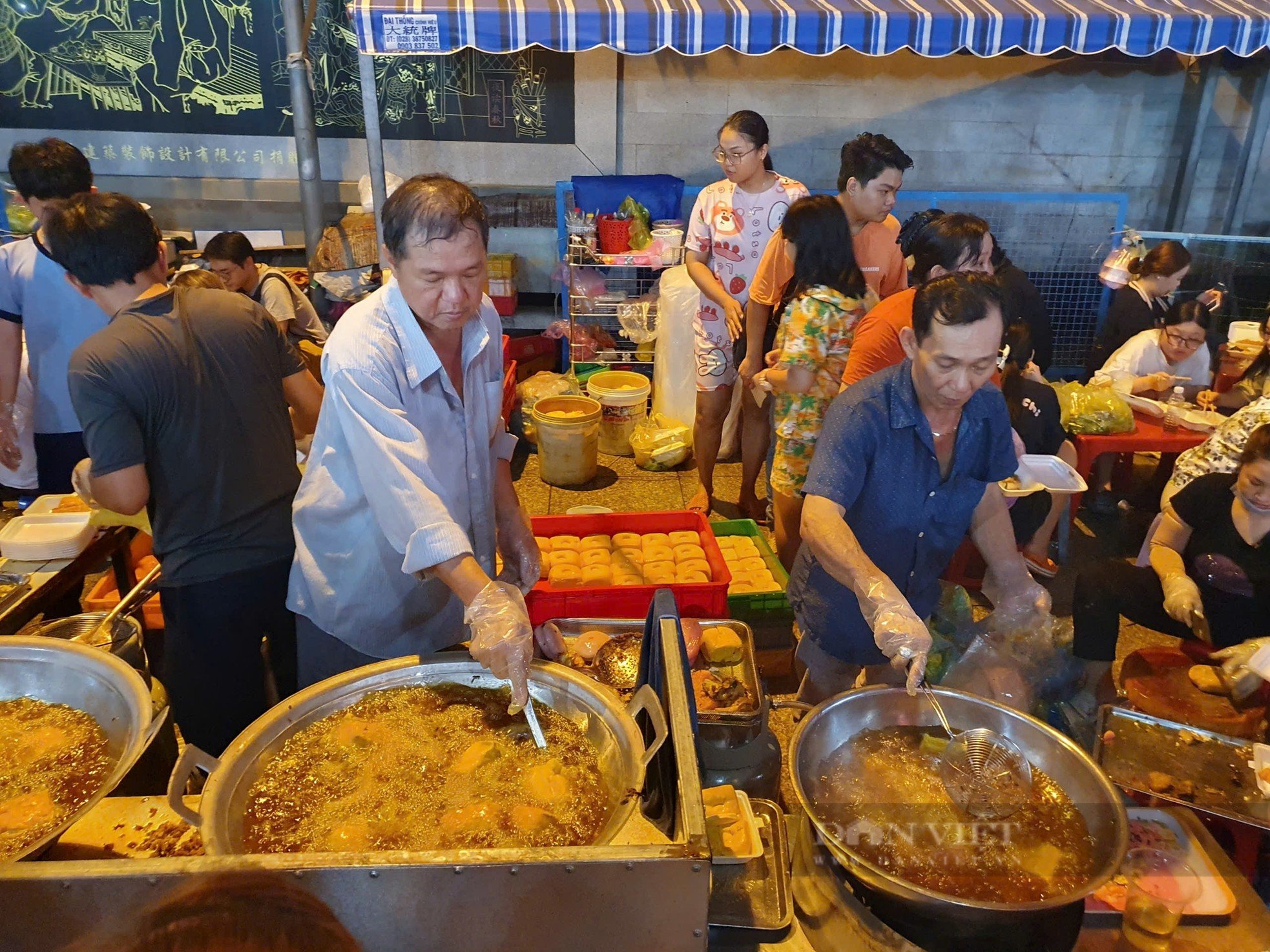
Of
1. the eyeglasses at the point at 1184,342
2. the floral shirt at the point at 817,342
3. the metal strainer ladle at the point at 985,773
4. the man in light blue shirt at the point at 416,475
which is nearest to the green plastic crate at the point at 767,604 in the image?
the floral shirt at the point at 817,342

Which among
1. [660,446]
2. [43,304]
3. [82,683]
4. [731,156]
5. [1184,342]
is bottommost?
[660,446]

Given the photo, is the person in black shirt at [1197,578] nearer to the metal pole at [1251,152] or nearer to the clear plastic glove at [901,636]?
the clear plastic glove at [901,636]

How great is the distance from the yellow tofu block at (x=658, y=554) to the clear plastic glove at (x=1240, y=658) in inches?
80.7

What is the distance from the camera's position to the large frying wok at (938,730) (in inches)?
56.6

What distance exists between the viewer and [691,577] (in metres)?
3.47

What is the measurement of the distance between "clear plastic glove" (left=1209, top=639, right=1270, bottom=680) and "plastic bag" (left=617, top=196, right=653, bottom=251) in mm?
4756

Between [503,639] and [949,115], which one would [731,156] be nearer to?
[503,639]

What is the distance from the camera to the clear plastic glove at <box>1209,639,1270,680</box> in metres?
2.78

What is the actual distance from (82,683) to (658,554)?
2.32 m

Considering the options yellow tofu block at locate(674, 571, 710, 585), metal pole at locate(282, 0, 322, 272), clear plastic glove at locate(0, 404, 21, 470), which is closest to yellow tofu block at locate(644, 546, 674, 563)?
yellow tofu block at locate(674, 571, 710, 585)

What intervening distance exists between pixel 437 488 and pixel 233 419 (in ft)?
2.62

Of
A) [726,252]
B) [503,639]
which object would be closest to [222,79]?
[726,252]

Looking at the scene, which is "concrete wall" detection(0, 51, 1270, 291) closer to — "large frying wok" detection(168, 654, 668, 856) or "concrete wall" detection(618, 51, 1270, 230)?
"concrete wall" detection(618, 51, 1270, 230)

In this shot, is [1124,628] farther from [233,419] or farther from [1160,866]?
[233,419]
